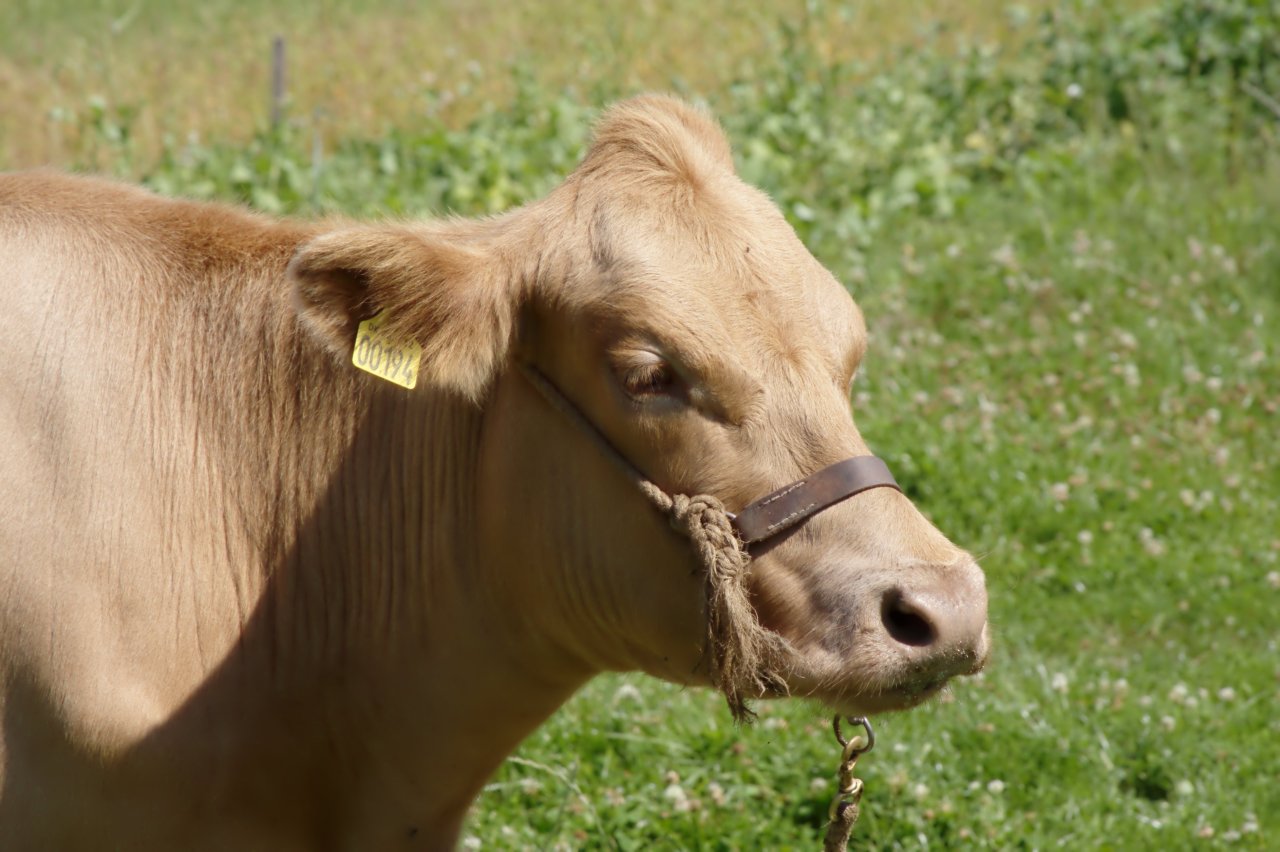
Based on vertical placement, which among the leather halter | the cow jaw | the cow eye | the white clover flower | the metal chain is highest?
the cow eye

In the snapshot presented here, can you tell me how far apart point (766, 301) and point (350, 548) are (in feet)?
3.99

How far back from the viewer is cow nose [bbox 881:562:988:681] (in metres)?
2.71

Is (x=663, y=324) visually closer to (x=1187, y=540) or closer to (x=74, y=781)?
(x=74, y=781)

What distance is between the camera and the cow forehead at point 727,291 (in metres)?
2.98

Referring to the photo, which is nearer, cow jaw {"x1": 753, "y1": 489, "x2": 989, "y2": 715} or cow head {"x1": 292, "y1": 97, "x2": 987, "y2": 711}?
cow jaw {"x1": 753, "y1": 489, "x2": 989, "y2": 715}

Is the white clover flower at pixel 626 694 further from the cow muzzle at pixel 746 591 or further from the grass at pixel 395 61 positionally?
the grass at pixel 395 61

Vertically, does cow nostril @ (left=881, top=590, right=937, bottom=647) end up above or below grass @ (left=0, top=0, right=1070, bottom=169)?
above

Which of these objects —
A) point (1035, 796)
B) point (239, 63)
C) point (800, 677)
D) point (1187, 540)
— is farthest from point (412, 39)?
point (800, 677)

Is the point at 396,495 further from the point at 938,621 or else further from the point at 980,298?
the point at 980,298

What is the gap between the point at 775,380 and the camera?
296cm

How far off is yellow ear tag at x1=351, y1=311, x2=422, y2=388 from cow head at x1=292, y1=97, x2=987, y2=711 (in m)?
0.05

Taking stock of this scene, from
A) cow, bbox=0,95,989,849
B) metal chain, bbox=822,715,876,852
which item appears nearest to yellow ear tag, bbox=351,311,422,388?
cow, bbox=0,95,989,849

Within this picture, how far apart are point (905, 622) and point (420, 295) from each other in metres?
1.26

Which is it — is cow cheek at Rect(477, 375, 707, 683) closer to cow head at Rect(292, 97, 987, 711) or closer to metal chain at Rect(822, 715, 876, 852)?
cow head at Rect(292, 97, 987, 711)
